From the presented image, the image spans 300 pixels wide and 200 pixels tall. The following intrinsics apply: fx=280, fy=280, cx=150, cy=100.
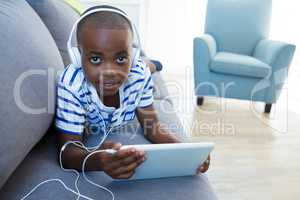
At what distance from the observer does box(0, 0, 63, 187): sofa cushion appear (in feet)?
1.79

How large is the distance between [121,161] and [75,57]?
32 cm

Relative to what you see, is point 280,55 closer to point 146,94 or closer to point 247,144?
point 247,144

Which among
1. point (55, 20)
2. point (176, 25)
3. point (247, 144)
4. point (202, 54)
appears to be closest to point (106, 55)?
point (55, 20)

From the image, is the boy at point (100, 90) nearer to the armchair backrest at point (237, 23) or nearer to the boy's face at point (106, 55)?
the boy's face at point (106, 55)

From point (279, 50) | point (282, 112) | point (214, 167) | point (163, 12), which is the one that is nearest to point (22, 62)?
point (214, 167)

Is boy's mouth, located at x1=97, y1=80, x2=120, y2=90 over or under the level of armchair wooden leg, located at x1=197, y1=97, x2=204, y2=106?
over

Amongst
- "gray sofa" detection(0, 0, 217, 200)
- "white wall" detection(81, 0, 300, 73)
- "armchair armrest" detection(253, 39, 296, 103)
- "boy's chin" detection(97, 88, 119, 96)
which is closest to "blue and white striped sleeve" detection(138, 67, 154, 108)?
"boy's chin" detection(97, 88, 119, 96)

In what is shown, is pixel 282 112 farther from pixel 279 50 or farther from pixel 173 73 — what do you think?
pixel 173 73

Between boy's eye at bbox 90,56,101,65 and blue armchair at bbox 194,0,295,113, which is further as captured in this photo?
blue armchair at bbox 194,0,295,113

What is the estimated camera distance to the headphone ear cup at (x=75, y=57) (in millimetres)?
747

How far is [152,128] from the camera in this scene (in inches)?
36.2

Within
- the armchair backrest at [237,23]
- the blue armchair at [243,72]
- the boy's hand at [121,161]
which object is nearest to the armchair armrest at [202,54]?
the blue armchair at [243,72]

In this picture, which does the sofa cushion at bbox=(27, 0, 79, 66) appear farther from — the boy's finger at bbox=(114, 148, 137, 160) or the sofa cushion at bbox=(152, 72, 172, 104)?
the boy's finger at bbox=(114, 148, 137, 160)

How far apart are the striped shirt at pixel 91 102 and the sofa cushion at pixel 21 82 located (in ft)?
0.11
